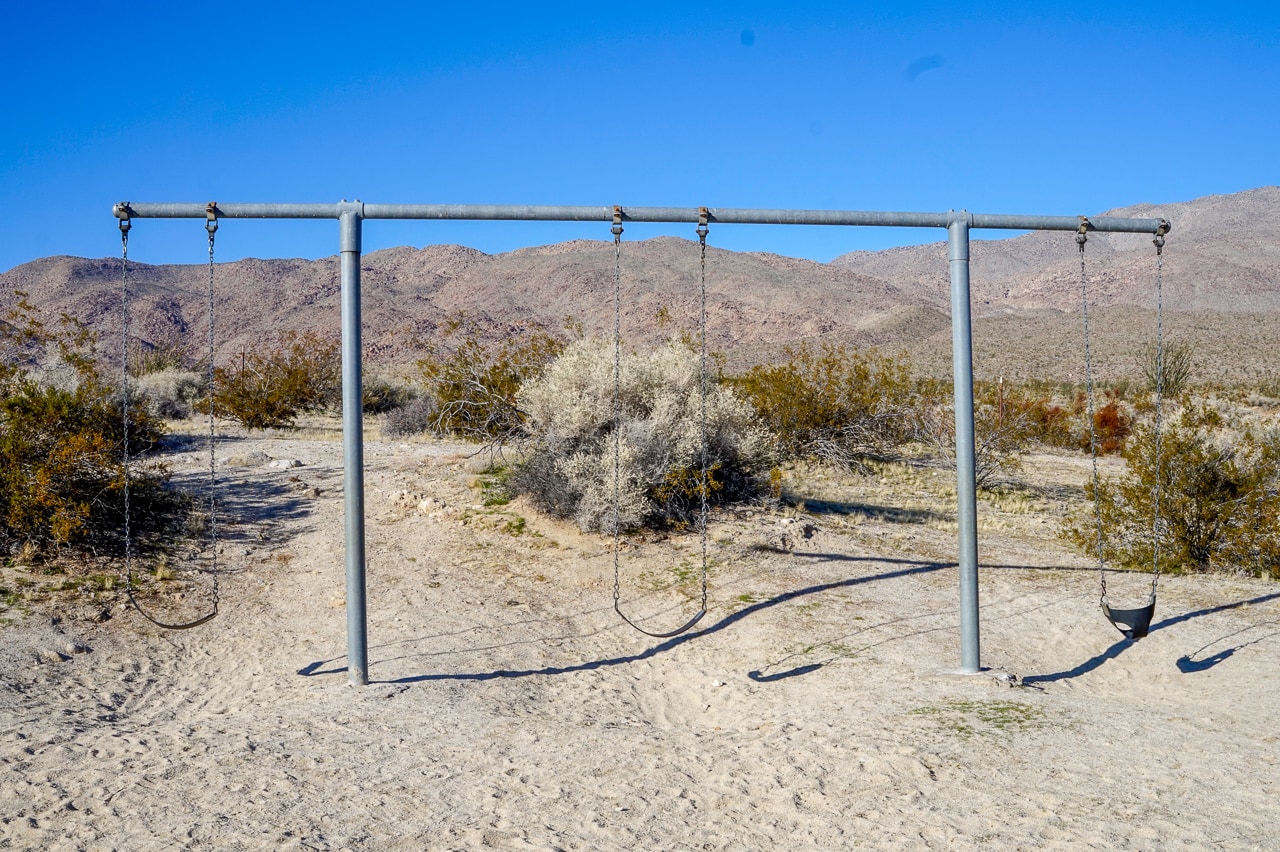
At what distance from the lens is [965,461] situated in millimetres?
6719

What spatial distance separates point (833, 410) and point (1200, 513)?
8.21m

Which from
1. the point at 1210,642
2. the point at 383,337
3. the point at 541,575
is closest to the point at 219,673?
the point at 541,575

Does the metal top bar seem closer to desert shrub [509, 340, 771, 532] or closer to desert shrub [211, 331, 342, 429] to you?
desert shrub [509, 340, 771, 532]

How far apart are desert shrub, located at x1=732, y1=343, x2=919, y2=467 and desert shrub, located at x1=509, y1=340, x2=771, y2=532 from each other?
4471 millimetres

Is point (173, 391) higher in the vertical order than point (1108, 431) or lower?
higher

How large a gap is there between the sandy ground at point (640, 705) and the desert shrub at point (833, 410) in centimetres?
627

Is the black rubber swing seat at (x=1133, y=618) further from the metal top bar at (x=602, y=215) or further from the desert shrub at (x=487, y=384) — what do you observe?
the desert shrub at (x=487, y=384)

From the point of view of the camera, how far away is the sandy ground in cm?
439

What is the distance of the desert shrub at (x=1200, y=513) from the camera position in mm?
10516

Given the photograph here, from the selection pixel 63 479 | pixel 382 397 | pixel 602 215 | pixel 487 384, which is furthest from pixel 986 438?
pixel 382 397

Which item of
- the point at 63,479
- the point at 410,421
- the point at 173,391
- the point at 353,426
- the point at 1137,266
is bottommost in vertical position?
the point at 63,479

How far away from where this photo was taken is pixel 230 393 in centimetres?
2294

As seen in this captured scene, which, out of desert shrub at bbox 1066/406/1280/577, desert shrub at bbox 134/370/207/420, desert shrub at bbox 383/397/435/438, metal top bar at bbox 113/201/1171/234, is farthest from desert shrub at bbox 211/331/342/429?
desert shrub at bbox 1066/406/1280/577

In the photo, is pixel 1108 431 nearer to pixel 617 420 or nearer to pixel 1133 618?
pixel 1133 618
